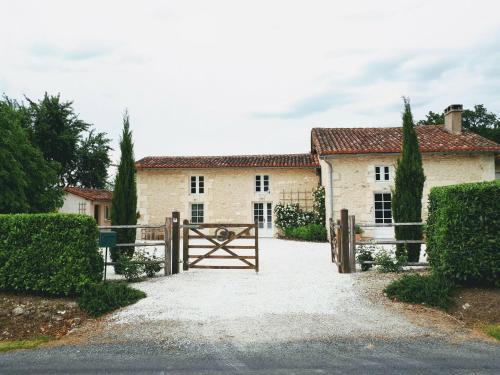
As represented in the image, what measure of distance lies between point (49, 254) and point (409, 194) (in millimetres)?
8275

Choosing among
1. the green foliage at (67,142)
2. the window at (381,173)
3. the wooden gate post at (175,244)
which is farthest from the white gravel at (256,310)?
Answer: the green foliage at (67,142)

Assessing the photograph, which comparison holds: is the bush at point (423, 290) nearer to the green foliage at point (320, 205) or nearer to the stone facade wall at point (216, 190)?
the green foliage at point (320, 205)

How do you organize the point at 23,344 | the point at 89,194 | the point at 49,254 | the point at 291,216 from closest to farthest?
the point at 23,344 → the point at 49,254 → the point at 291,216 → the point at 89,194

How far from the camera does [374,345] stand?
4.48 metres

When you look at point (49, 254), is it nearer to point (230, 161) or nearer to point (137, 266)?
point (137, 266)

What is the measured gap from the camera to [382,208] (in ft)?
56.3

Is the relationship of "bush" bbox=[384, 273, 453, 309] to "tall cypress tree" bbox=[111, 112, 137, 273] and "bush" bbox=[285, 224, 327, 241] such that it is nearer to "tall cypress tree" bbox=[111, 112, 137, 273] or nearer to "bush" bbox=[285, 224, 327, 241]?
"tall cypress tree" bbox=[111, 112, 137, 273]

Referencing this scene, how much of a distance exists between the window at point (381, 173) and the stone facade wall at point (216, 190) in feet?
14.0

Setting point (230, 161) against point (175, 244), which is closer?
point (175, 244)

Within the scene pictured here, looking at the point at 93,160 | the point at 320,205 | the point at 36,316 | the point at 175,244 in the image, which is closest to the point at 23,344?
the point at 36,316

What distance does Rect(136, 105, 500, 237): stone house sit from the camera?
16953mm

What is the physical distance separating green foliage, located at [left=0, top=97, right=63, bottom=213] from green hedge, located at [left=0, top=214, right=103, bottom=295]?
7.16m

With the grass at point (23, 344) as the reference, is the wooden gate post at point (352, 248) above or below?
above

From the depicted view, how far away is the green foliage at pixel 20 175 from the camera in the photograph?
503 inches
